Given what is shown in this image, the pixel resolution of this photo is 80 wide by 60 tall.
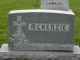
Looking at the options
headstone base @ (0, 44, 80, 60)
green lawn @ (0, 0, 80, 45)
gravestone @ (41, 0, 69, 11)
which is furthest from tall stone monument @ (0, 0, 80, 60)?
green lawn @ (0, 0, 80, 45)

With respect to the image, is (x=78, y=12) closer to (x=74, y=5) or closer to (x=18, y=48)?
(x=74, y=5)

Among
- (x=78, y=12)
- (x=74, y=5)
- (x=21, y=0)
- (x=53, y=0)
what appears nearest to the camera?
(x=53, y=0)

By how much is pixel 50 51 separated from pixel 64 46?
22 centimetres

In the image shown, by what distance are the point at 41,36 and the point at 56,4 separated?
0.60 meters

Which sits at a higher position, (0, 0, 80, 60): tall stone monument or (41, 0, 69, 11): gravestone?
(41, 0, 69, 11): gravestone

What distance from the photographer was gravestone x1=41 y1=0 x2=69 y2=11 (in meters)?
5.13

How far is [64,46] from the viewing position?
16.1 ft

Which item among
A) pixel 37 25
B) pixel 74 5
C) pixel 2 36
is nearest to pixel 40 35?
pixel 37 25

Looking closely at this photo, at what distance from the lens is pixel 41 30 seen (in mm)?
4879

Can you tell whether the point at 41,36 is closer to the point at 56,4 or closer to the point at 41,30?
the point at 41,30

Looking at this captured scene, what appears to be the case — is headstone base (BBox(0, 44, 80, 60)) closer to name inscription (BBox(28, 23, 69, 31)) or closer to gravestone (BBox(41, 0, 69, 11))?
name inscription (BBox(28, 23, 69, 31))

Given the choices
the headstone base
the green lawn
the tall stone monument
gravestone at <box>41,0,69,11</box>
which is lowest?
the green lawn

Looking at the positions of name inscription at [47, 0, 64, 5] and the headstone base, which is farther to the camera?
name inscription at [47, 0, 64, 5]

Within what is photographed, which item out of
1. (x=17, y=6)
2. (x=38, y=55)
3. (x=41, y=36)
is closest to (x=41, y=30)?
(x=41, y=36)
